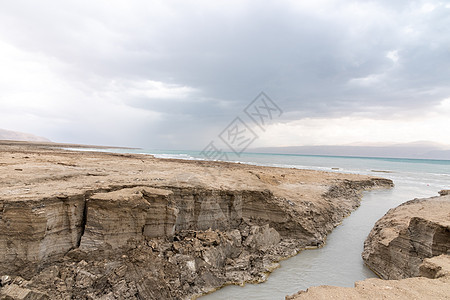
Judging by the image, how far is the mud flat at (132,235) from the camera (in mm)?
5918

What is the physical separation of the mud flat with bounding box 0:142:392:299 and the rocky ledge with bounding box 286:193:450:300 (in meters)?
2.88

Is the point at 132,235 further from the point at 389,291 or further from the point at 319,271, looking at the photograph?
the point at 319,271

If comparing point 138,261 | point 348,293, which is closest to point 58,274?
point 138,261

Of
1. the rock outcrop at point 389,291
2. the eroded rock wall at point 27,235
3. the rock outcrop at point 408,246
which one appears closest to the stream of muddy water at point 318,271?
the rock outcrop at point 408,246

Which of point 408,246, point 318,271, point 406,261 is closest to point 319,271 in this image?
point 318,271

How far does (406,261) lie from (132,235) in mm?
9767

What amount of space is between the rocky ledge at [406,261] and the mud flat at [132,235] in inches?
113

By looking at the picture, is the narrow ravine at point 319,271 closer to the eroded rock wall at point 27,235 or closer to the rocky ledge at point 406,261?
the rocky ledge at point 406,261

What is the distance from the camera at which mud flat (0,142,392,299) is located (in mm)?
5918

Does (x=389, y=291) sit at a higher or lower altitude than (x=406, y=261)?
higher

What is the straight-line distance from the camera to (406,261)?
7.93 metres

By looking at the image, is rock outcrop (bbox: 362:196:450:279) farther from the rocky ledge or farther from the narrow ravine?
the narrow ravine

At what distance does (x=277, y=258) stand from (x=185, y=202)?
4.72 metres

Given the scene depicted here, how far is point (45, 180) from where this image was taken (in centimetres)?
839
